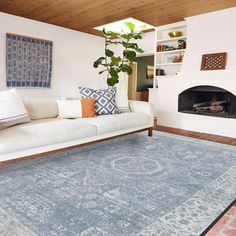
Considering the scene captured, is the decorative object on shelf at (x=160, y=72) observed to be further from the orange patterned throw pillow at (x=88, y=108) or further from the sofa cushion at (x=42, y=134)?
the sofa cushion at (x=42, y=134)

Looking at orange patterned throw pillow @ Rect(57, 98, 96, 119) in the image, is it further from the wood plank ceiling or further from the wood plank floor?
the wood plank ceiling

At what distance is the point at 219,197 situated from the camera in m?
1.74

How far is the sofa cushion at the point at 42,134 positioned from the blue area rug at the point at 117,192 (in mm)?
276

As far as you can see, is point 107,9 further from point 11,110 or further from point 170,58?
point 11,110

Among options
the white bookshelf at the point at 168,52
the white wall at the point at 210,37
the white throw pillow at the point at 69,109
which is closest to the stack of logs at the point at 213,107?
the white wall at the point at 210,37

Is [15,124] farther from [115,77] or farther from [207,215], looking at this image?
[115,77]

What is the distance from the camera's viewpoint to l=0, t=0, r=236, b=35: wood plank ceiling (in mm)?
3903

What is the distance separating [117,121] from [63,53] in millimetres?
3472

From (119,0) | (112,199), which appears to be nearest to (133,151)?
(112,199)

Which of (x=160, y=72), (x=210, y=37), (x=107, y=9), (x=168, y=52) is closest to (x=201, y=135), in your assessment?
(x=210, y=37)

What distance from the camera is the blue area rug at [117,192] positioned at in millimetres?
1374

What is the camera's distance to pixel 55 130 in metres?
2.39

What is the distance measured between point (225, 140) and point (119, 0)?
Answer: 2.98m

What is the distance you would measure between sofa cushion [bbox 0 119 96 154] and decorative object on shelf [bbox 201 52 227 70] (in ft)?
8.84
